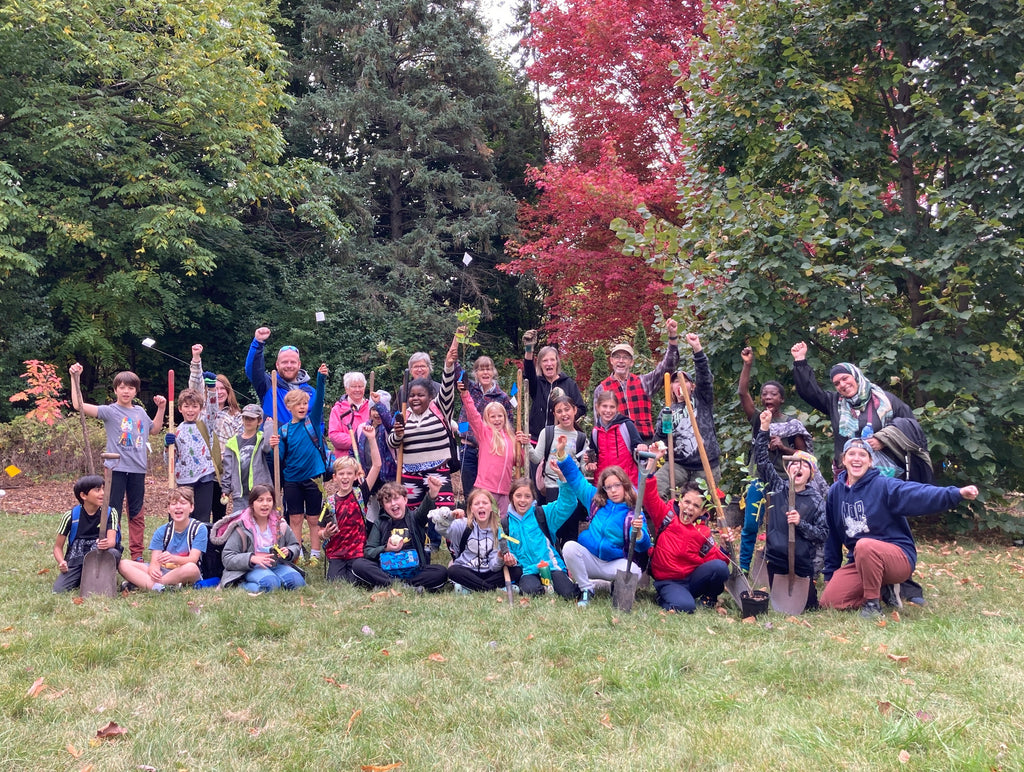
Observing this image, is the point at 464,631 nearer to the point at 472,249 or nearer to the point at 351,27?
the point at 472,249

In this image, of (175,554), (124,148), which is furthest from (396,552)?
(124,148)

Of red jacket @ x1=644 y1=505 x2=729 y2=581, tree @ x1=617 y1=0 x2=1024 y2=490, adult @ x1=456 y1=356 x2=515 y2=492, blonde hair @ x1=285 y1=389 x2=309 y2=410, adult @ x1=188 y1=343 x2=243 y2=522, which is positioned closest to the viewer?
red jacket @ x1=644 y1=505 x2=729 y2=581

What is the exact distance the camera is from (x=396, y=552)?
674cm

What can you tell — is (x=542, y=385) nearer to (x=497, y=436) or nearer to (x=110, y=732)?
(x=497, y=436)

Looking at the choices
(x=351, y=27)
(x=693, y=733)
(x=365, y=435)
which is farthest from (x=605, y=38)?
(x=693, y=733)

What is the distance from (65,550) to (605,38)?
13.3 meters

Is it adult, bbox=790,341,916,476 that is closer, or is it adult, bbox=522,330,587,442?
adult, bbox=790,341,916,476

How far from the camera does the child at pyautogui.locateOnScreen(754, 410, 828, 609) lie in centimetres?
607

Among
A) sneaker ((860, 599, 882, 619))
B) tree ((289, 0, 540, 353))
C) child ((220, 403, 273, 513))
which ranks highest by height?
tree ((289, 0, 540, 353))

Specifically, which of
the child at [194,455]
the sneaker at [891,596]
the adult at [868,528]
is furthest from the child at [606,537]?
the child at [194,455]

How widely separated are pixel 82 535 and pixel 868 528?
6.31 m

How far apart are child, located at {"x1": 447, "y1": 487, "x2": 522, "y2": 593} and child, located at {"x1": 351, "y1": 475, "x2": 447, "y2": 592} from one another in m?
0.19

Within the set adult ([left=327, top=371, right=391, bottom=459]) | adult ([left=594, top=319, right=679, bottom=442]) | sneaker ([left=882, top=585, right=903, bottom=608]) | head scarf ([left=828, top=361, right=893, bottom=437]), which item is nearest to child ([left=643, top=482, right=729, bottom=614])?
sneaker ([left=882, top=585, right=903, bottom=608])

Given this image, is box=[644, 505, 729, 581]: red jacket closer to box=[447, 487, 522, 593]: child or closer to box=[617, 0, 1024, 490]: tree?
box=[447, 487, 522, 593]: child
